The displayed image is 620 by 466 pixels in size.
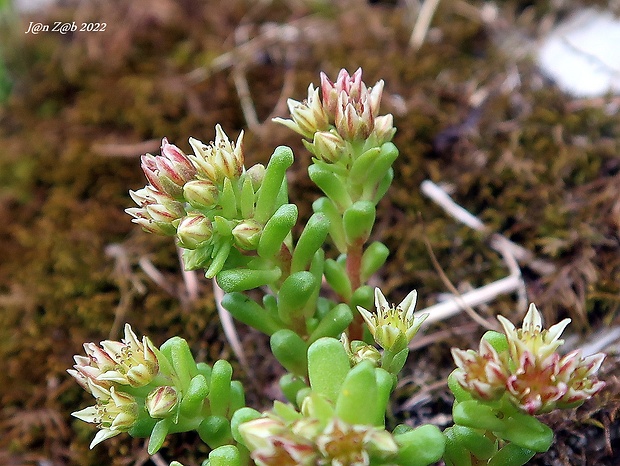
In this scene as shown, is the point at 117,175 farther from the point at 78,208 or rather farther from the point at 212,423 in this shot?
the point at 212,423

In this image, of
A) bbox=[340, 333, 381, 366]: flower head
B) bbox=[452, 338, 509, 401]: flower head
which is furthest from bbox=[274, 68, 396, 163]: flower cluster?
bbox=[452, 338, 509, 401]: flower head

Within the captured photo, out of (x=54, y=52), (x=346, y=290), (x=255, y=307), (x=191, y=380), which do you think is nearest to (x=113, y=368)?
(x=191, y=380)

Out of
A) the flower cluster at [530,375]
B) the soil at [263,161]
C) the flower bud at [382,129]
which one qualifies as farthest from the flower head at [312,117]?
the soil at [263,161]

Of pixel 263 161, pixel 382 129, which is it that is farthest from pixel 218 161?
pixel 263 161

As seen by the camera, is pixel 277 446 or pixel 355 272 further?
pixel 355 272

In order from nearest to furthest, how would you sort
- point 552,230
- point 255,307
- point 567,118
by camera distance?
point 255,307 → point 552,230 → point 567,118

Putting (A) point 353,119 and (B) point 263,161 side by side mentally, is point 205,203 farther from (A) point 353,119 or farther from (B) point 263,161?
(B) point 263,161

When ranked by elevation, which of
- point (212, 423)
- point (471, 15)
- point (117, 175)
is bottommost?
point (212, 423)

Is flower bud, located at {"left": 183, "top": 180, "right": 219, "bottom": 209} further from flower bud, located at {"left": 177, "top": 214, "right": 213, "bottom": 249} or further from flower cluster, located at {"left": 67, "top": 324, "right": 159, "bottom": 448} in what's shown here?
flower cluster, located at {"left": 67, "top": 324, "right": 159, "bottom": 448}
